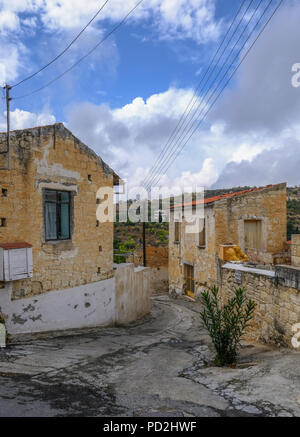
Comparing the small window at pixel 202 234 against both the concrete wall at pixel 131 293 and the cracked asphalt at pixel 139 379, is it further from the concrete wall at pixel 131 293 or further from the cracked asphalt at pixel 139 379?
the cracked asphalt at pixel 139 379

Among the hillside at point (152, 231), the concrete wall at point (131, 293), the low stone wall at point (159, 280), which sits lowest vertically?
the low stone wall at point (159, 280)

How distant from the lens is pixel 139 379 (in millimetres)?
5359

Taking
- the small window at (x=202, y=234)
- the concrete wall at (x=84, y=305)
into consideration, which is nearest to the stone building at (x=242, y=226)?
the small window at (x=202, y=234)

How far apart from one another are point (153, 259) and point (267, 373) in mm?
17699

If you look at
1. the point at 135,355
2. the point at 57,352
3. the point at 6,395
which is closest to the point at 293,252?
the point at 135,355

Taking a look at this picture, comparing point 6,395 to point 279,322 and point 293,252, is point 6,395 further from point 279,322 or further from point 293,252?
point 293,252

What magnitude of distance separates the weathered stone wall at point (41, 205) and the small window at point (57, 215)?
0.57 feet

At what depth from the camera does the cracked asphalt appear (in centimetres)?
392

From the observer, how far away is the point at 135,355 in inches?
279

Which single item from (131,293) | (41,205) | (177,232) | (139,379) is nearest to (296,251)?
(139,379)

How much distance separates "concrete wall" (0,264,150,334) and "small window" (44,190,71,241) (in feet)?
5.00

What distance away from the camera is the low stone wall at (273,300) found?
6.36 meters

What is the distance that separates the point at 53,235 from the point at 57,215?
553 millimetres

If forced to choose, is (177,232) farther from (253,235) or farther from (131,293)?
(131,293)
